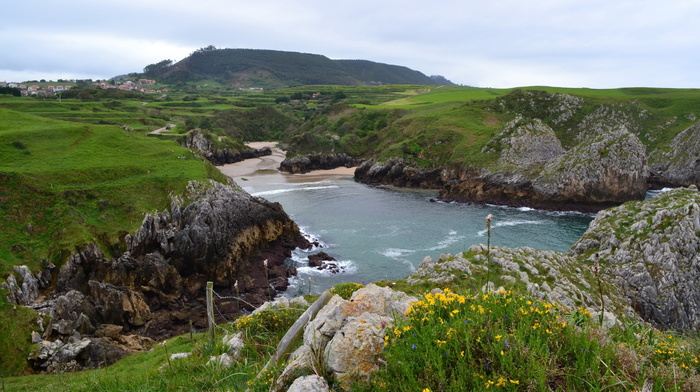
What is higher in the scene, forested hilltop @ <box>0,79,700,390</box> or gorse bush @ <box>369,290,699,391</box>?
gorse bush @ <box>369,290,699,391</box>

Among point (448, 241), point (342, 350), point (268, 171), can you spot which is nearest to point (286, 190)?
point (268, 171)

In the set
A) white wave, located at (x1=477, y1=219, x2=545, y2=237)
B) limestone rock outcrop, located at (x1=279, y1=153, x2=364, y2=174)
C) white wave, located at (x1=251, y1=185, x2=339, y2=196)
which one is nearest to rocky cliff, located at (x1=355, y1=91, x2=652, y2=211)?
white wave, located at (x1=477, y1=219, x2=545, y2=237)

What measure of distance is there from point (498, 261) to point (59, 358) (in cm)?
2222

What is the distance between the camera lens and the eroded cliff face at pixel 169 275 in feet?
69.2

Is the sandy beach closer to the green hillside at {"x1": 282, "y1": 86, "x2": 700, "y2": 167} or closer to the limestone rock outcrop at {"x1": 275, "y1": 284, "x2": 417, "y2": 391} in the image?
the green hillside at {"x1": 282, "y1": 86, "x2": 700, "y2": 167}

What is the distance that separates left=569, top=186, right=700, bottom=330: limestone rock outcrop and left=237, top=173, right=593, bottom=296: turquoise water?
46.0 ft

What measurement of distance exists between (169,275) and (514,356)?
29674 millimetres

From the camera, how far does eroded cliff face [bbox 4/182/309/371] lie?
21.1 meters

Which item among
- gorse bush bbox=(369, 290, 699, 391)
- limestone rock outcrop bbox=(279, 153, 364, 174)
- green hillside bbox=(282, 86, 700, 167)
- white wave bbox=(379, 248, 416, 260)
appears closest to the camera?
gorse bush bbox=(369, 290, 699, 391)

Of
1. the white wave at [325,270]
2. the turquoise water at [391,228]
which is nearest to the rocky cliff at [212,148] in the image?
the turquoise water at [391,228]

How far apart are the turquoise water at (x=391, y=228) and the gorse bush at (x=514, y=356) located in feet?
77.7

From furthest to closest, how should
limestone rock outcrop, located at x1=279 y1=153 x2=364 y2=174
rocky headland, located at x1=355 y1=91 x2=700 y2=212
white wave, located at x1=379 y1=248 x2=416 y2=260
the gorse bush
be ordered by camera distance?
limestone rock outcrop, located at x1=279 y1=153 x2=364 y2=174
rocky headland, located at x1=355 y1=91 x2=700 y2=212
white wave, located at x1=379 y1=248 x2=416 y2=260
the gorse bush

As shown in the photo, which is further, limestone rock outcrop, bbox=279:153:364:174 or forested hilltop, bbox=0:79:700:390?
limestone rock outcrop, bbox=279:153:364:174

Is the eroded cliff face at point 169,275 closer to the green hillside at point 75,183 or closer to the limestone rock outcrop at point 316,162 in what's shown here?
the green hillside at point 75,183
